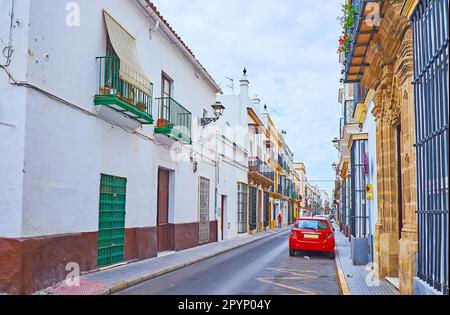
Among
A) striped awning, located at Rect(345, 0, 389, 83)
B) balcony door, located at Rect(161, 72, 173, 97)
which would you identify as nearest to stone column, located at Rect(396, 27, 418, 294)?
striped awning, located at Rect(345, 0, 389, 83)

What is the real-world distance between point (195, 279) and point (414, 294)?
16.9 ft

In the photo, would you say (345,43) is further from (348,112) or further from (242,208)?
(242,208)

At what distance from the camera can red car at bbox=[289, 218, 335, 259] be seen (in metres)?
15.8

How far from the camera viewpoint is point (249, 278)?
1077 cm

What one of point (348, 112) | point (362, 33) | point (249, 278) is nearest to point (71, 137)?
point (249, 278)

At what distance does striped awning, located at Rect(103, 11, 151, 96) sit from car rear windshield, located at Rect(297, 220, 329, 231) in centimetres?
728

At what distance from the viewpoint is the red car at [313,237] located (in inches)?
623

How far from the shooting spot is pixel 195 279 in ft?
34.5

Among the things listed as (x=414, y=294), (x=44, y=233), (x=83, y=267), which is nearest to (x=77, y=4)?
(x=44, y=233)

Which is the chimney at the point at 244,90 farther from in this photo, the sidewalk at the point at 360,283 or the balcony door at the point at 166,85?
the sidewalk at the point at 360,283

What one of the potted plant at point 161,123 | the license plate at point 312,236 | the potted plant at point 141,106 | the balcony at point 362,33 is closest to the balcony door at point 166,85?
the potted plant at point 161,123

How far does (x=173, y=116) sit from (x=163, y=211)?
10.4 ft

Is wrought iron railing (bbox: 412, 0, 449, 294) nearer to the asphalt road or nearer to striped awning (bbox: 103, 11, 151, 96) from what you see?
the asphalt road

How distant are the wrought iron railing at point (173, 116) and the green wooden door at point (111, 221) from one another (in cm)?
306
